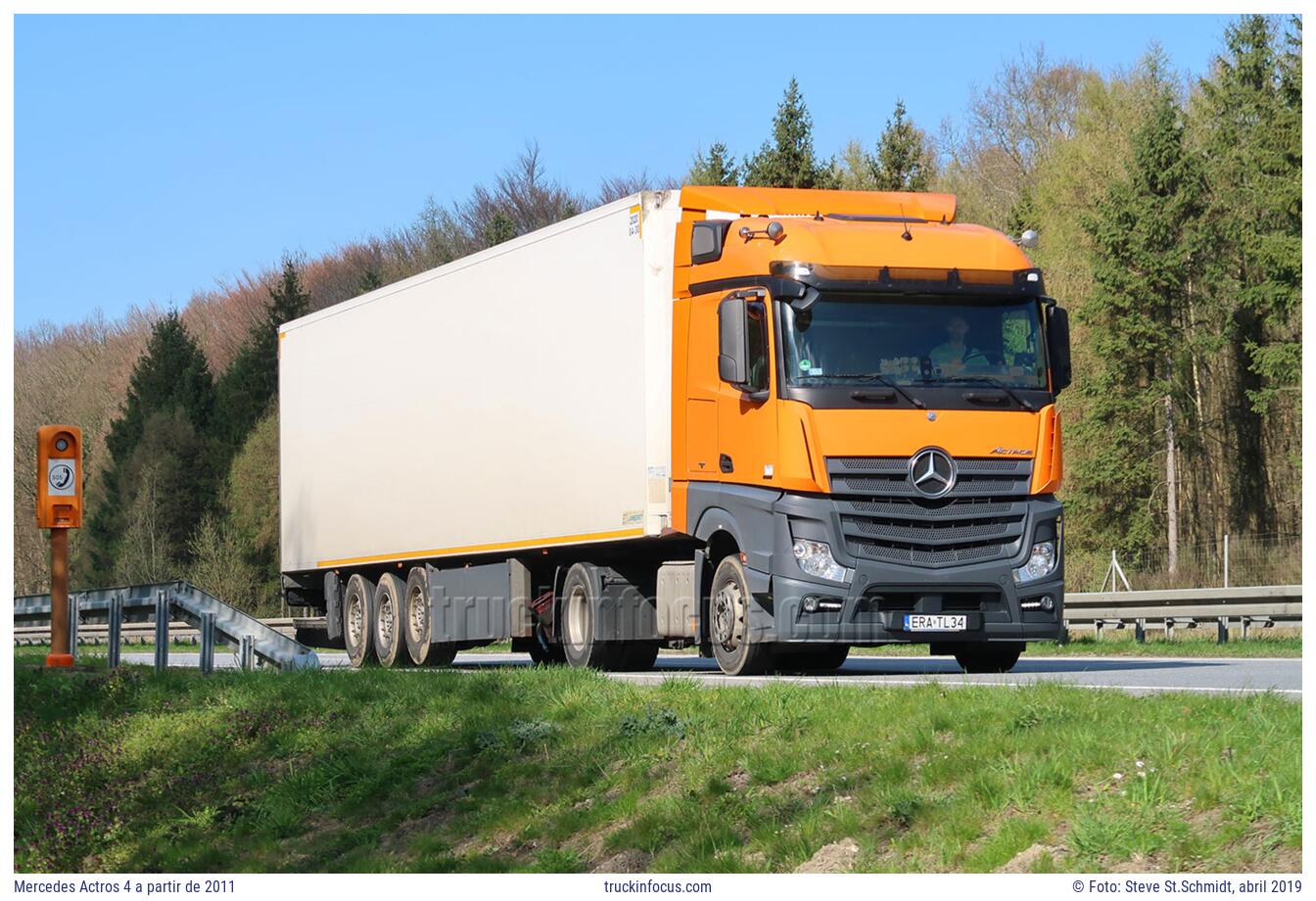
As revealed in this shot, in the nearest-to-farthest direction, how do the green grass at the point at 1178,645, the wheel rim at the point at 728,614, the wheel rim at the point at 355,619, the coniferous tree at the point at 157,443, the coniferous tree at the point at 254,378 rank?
the wheel rim at the point at 728,614 → the green grass at the point at 1178,645 → the wheel rim at the point at 355,619 → the coniferous tree at the point at 157,443 → the coniferous tree at the point at 254,378

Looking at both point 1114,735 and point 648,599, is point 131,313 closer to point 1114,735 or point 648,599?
point 648,599

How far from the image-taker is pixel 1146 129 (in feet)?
143

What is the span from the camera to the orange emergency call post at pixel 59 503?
55.3ft

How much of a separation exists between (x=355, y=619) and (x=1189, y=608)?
1095 centimetres

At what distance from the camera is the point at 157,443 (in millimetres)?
72688

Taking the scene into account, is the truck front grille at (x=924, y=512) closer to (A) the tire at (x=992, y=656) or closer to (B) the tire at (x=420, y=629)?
(A) the tire at (x=992, y=656)

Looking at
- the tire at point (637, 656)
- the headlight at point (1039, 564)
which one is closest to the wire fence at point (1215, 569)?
the tire at point (637, 656)

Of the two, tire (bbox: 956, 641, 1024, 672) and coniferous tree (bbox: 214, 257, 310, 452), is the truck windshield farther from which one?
coniferous tree (bbox: 214, 257, 310, 452)

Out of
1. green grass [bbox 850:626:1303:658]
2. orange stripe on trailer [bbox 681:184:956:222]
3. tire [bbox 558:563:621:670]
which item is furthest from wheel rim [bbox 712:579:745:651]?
green grass [bbox 850:626:1303:658]

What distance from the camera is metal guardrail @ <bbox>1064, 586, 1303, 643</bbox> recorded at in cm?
2269

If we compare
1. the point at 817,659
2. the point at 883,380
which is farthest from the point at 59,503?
the point at 883,380

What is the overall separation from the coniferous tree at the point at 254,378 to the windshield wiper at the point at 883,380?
5860 cm

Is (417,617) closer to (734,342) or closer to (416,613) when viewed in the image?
(416,613)

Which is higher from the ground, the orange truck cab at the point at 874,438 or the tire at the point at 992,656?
the orange truck cab at the point at 874,438
